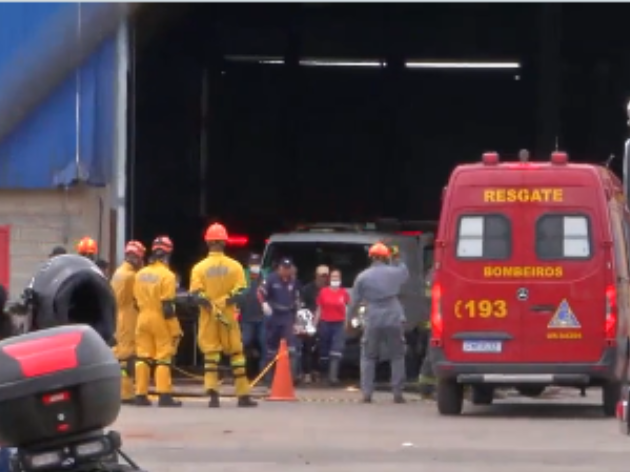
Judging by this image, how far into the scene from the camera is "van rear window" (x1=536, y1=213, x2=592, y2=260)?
18.3 m

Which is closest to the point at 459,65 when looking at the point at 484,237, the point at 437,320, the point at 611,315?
the point at 484,237

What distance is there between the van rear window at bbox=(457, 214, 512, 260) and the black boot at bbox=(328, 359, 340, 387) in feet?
19.1

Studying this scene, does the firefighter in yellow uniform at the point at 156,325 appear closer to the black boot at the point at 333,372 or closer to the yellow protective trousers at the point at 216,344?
the yellow protective trousers at the point at 216,344

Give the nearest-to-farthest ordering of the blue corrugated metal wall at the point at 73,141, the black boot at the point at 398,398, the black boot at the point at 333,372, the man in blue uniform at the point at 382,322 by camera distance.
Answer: the man in blue uniform at the point at 382,322 < the black boot at the point at 398,398 < the black boot at the point at 333,372 < the blue corrugated metal wall at the point at 73,141

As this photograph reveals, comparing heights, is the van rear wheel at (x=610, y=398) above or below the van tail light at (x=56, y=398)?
below

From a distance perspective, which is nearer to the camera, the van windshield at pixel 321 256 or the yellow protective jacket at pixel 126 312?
the yellow protective jacket at pixel 126 312

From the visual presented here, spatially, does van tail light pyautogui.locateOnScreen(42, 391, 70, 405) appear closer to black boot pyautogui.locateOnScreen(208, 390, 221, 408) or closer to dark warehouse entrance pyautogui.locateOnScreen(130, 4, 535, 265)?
black boot pyautogui.locateOnScreen(208, 390, 221, 408)

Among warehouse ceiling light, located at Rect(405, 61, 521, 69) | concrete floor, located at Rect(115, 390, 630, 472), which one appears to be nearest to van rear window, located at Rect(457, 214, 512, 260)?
concrete floor, located at Rect(115, 390, 630, 472)

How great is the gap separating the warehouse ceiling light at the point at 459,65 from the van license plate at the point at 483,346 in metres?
22.1

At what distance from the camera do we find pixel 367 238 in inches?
986

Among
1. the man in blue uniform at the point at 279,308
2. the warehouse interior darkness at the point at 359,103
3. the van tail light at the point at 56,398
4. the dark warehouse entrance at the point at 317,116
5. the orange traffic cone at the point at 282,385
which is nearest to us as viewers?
the van tail light at the point at 56,398

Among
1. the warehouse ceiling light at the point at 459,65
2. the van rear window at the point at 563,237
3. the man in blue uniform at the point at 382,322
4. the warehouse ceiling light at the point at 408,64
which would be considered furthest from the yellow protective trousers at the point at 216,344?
the warehouse ceiling light at the point at 459,65

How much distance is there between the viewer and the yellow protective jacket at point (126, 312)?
65.6 ft

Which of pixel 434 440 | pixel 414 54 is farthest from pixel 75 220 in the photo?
pixel 414 54
